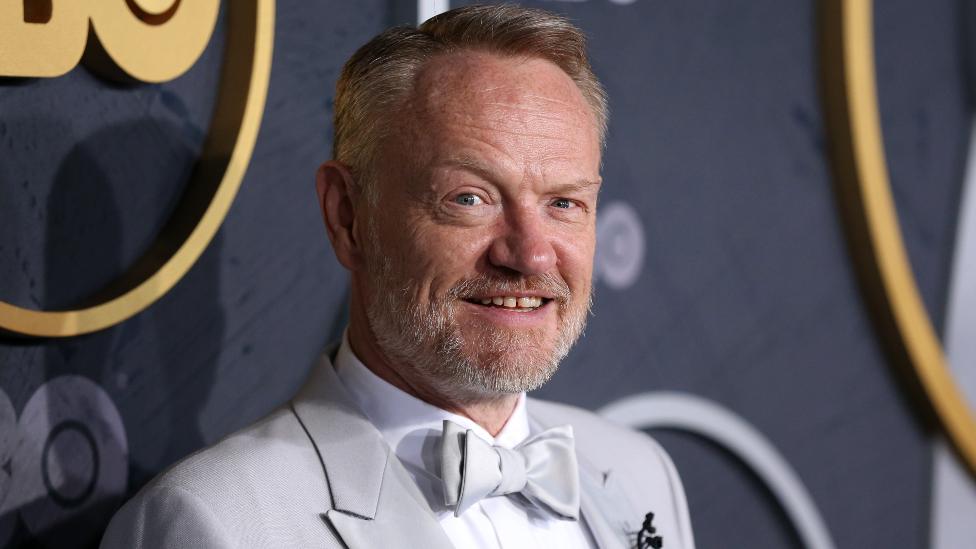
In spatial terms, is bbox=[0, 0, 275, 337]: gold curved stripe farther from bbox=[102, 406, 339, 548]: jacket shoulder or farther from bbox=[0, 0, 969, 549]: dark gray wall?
bbox=[102, 406, 339, 548]: jacket shoulder

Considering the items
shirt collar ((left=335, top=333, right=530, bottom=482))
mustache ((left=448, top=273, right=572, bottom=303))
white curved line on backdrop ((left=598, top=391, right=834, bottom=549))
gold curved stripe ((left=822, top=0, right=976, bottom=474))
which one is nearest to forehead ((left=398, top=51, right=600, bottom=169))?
mustache ((left=448, top=273, right=572, bottom=303))

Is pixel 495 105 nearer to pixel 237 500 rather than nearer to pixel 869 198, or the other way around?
pixel 237 500

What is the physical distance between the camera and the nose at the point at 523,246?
38.3 inches

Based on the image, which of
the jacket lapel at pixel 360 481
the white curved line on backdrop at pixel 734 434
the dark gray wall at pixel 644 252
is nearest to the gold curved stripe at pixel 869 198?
the dark gray wall at pixel 644 252

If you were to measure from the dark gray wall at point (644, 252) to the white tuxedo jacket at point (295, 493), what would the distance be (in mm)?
180

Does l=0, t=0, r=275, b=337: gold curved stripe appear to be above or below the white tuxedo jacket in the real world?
above

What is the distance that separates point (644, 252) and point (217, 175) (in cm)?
69

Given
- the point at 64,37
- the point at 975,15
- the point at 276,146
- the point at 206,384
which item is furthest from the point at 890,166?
the point at 64,37

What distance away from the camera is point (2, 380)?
0.98m

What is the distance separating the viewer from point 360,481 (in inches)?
38.0

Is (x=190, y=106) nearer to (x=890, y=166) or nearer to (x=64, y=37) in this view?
(x=64, y=37)

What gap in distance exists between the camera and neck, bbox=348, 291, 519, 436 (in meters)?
1.04

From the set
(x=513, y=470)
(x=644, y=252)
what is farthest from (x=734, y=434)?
(x=513, y=470)

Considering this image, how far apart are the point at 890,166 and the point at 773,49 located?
350 millimetres
